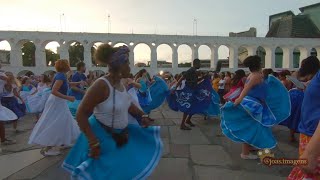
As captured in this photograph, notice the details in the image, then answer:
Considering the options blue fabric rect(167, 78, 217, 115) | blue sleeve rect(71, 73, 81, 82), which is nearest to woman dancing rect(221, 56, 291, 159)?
blue fabric rect(167, 78, 217, 115)

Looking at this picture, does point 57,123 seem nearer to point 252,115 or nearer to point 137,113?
point 137,113

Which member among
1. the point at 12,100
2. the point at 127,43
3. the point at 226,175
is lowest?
the point at 226,175

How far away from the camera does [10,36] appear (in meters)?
51.1

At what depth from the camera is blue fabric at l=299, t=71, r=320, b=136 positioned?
103 inches

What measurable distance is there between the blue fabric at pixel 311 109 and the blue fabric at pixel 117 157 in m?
1.22

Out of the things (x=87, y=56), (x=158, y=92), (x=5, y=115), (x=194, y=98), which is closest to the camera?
(x=5, y=115)

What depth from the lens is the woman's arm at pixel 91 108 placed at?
2.79 metres

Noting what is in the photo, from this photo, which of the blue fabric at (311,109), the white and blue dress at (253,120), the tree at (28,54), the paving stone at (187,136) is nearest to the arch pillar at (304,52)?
the tree at (28,54)

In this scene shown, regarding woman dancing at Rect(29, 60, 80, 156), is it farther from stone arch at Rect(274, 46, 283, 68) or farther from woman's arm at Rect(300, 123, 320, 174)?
stone arch at Rect(274, 46, 283, 68)

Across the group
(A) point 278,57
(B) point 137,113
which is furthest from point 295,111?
(A) point 278,57

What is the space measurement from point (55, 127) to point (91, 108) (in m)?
3.46

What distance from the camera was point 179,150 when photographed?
6.48m

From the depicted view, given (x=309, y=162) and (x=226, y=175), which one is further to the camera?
(x=226, y=175)

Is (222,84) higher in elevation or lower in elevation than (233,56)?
lower
